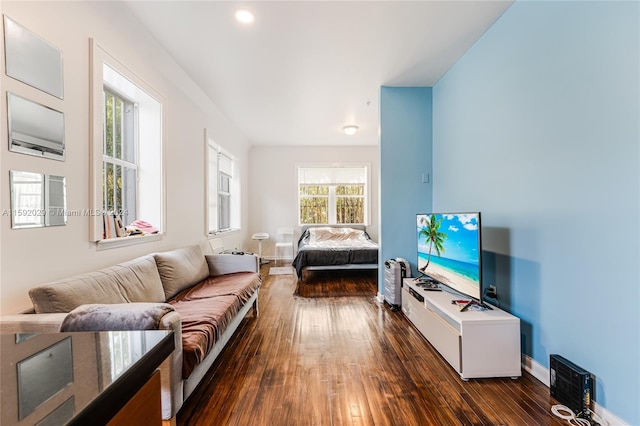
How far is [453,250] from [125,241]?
2717mm

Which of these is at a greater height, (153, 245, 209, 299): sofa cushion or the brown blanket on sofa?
(153, 245, 209, 299): sofa cushion

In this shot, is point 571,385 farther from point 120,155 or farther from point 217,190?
point 217,190

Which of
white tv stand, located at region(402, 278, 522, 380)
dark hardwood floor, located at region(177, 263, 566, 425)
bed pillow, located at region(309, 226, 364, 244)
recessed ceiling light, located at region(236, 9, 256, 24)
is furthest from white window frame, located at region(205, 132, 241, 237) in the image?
white tv stand, located at region(402, 278, 522, 380)

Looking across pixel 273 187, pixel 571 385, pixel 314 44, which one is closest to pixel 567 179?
pixel 571 385

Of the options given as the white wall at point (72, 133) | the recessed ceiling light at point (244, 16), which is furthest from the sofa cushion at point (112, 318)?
the recessed ceiling light at point (244, 16)

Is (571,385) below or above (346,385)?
above

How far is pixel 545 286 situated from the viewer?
1843 mm

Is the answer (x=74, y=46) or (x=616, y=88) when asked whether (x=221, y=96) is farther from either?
(x=616, y=88)

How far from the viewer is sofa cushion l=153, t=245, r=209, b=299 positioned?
7.80 feet

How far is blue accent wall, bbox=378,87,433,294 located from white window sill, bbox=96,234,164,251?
252 centimetres

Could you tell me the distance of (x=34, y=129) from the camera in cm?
146

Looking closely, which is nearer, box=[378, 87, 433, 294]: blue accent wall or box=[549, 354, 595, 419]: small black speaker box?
box=[549, 354, 595, 419]: small black speaker box

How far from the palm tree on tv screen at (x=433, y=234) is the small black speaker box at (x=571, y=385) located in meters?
1.09

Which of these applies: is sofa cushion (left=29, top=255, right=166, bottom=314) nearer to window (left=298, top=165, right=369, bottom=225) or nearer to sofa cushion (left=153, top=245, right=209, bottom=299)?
sofa cushion (left=153, top=245, right=209, bottom=299)
